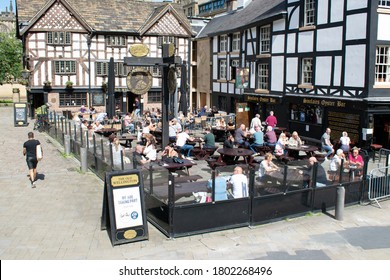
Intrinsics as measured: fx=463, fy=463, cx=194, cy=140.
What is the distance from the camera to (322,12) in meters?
22.7

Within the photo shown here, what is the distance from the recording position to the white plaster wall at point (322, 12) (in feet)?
73.7

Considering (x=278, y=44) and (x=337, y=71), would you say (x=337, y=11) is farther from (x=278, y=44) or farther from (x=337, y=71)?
(x=278, y=44)

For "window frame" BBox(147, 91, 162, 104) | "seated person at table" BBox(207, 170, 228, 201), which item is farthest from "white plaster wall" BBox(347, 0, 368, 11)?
"window frame" BBox(147, 91, 162, 104)

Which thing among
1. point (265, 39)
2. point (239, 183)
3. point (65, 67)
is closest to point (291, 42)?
point (265, 39)

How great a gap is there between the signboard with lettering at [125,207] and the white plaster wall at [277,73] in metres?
18.3

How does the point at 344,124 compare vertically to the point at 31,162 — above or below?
above

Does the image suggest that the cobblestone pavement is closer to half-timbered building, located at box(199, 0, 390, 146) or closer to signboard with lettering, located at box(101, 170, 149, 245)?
signboard with lettering, located at box(101, 170, 149, 245)

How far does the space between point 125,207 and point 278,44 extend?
19.4m

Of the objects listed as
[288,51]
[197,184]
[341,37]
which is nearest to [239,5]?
[288,51]

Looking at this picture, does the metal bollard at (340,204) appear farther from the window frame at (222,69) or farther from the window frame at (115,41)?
the window frame at (115,41)

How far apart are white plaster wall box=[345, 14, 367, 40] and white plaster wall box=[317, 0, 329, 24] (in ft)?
5.45

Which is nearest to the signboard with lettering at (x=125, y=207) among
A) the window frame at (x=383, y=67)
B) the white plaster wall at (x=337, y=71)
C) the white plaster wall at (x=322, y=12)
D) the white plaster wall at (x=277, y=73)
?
the window frame at (x=383, y=67)

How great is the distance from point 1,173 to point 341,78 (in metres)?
15.3

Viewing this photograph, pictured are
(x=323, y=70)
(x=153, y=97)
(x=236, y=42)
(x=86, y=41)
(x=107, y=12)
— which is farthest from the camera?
(x=153, y=97)
